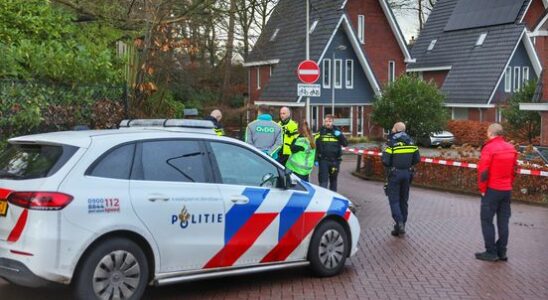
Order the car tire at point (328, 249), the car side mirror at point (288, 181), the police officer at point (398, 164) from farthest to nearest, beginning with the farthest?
the police officer at point (398, 164) < the car tire at point (328, 249) < the car side mirror at point (288, 181)

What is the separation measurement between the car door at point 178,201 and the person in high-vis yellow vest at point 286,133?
4458 mm

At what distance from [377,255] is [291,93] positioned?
28.2m

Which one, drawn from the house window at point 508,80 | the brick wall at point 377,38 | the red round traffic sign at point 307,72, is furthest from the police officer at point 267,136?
the house window at point 508,80

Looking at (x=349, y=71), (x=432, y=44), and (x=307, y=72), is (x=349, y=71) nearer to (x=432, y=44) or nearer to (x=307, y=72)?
(x=432, y=44)

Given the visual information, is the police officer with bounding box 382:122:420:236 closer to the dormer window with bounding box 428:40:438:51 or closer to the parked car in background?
the parked car in background

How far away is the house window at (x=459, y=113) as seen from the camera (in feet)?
132

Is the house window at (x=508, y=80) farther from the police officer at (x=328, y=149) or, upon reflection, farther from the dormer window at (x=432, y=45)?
the police officer at (x=328, y=149)

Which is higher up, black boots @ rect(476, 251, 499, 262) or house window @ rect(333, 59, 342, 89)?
house window @ rect(333, 59, 342, 89)

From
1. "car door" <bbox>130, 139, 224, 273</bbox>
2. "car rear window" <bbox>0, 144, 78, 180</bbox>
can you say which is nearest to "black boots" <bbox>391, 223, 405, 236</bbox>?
"car door" <bbox>130, 139, 224, 273</bbox>

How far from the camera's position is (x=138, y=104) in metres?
12.1

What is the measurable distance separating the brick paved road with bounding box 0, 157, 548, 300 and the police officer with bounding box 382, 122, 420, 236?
408mm

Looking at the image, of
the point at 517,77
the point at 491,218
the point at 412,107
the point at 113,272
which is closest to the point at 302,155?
the point at 491,218

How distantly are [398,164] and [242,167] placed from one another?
391 centimetres

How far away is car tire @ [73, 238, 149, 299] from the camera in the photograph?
5.42 meters
